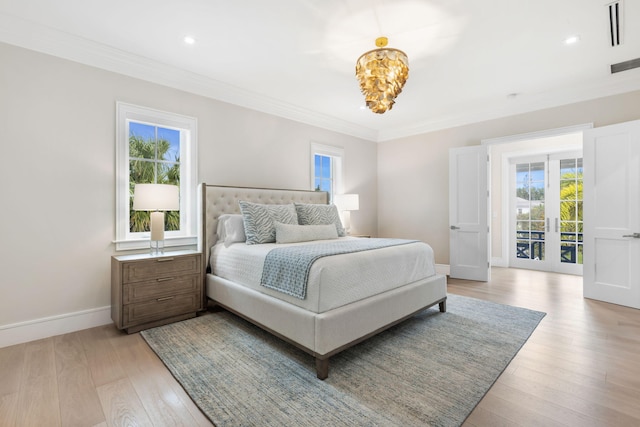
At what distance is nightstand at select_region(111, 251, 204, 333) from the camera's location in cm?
270

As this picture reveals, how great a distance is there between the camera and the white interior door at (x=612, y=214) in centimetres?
341

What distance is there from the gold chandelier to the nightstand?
2.37 metres

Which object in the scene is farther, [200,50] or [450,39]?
[200,50]

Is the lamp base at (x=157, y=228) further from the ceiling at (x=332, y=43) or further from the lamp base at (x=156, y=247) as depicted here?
the ceiling at (x=332, y=43)

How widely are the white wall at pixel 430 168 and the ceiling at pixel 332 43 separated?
239 millimetres

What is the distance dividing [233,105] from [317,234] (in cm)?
205

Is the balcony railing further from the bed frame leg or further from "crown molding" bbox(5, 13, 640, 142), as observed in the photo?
the bed frame leg

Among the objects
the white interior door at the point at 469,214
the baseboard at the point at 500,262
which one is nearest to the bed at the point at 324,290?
the white interior door at the point at 469,214

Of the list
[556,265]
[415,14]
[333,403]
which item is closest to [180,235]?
[333,403]

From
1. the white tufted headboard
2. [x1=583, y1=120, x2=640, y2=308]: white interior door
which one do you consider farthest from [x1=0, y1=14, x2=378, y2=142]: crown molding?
[x1=583, y1=120, x2=640, y2=308]: white interior door

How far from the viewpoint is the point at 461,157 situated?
192 inches

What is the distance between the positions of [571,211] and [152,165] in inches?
263

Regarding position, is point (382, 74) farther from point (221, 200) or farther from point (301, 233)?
point (221, 200)

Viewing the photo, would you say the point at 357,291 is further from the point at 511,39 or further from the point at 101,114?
the point at 101,114
